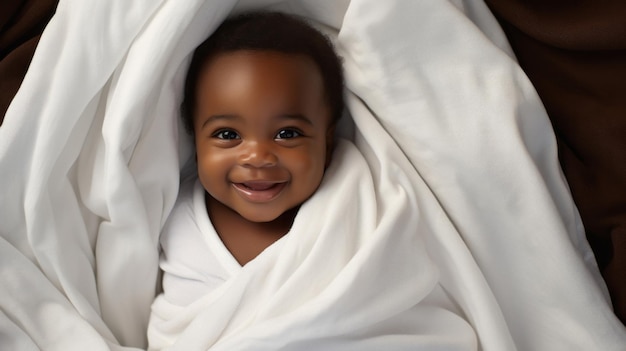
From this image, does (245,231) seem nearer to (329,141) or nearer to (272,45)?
(329,141)

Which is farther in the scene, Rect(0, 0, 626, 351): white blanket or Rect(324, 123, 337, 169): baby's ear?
Rect(324, 123, 337, 169): baby's ear

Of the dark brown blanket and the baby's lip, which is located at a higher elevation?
the dark brown blanket

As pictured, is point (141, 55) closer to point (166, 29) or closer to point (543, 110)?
point (166, 29)

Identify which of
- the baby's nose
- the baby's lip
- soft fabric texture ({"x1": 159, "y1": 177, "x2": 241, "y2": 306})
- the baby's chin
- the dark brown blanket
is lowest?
soft fabric texture ({"x1": 159, "y1": 177, "x2": 241, "y2": 306})

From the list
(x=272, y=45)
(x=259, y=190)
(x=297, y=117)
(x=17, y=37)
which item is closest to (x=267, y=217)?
(x=259, y=190)

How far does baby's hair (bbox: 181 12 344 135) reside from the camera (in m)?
1.20

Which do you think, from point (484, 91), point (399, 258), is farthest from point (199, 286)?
point (484, 91)

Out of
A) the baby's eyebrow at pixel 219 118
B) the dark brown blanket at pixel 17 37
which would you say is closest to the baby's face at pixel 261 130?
the baby's eyebrow at pixel 219 118

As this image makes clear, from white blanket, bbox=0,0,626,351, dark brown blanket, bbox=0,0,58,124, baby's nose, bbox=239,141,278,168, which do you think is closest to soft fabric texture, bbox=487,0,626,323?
white blanket, bbox=0,0,626,351

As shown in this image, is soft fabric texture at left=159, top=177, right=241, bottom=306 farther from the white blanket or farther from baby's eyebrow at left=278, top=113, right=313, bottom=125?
baby's eyebrow at left=278, top=113, right=313, bottom=125

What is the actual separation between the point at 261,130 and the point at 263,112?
0.03m

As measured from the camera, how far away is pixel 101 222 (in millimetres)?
1274

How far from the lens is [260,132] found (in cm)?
117

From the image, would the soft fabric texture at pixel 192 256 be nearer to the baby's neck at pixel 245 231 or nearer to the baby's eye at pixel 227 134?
the baby's neck at pixel 245 231
